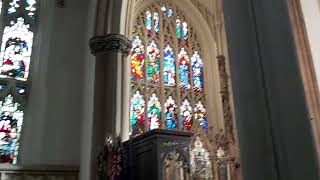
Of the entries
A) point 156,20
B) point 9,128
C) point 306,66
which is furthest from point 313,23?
point 156,20

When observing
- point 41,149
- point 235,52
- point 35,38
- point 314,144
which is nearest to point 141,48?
point 35,38

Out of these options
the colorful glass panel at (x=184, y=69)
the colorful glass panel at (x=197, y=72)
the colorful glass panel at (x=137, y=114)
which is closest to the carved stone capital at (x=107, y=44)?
the colorful glass panel at (x=137, y=114)

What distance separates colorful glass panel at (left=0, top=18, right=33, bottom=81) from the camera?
915 cm

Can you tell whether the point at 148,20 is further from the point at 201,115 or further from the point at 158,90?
the point at 201,115

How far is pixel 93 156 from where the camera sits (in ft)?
22.7

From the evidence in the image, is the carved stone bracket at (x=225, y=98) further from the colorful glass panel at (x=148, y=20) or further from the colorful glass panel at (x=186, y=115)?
the colorful glass panel at (x=148, y=20)

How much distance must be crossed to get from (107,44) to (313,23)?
600 centimetres

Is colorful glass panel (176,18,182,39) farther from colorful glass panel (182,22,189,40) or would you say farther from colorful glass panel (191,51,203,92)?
colorful glass panel (191,51,203,92)

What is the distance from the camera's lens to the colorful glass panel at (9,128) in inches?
328

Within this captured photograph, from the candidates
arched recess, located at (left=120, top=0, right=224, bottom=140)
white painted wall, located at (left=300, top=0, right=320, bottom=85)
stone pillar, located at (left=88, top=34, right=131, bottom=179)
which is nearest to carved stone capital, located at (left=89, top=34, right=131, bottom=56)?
stone pillar, located at (left=88, top=34, right=131, bottom=179)

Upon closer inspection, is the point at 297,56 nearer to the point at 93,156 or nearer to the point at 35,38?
the point at 93,156

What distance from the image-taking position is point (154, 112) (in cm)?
1125

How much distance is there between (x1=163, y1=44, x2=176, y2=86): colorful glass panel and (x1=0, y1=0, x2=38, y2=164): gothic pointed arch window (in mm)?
4279

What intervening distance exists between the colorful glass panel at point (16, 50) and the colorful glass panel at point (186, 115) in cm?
479
